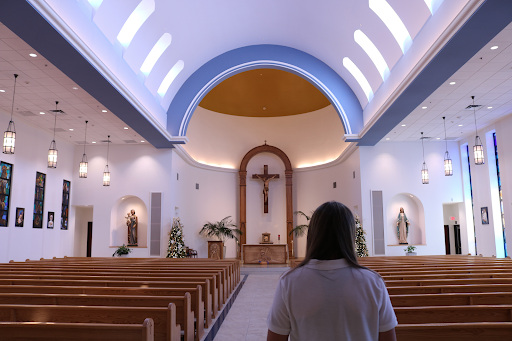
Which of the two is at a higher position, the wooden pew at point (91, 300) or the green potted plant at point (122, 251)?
the wooden pew at point (91, 300)

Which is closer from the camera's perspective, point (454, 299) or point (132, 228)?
point (454, 299)

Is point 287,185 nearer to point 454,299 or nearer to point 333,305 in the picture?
point 454,299

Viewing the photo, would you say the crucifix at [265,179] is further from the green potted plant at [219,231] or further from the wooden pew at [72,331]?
the wooden pew at [72,331]

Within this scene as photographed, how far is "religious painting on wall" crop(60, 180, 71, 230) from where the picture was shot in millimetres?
14425

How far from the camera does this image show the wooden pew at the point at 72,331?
2615mm

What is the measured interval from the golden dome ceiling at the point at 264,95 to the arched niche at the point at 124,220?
226 inches

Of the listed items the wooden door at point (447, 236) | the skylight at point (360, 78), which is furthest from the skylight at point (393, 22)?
the wooden door at point (447, 236)

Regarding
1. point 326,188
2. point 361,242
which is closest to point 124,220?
point 326,188

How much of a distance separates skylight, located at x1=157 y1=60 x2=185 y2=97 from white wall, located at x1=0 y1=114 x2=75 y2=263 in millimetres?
4162

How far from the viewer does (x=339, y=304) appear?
150 cm

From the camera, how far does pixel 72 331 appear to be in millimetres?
2639

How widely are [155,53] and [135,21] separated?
1.68 m

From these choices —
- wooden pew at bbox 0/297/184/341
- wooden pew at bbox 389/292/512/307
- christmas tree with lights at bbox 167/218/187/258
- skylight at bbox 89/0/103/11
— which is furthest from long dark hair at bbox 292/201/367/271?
christmas tree with lights at bbox 167/218/187/258

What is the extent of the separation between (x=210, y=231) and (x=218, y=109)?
593 cm
